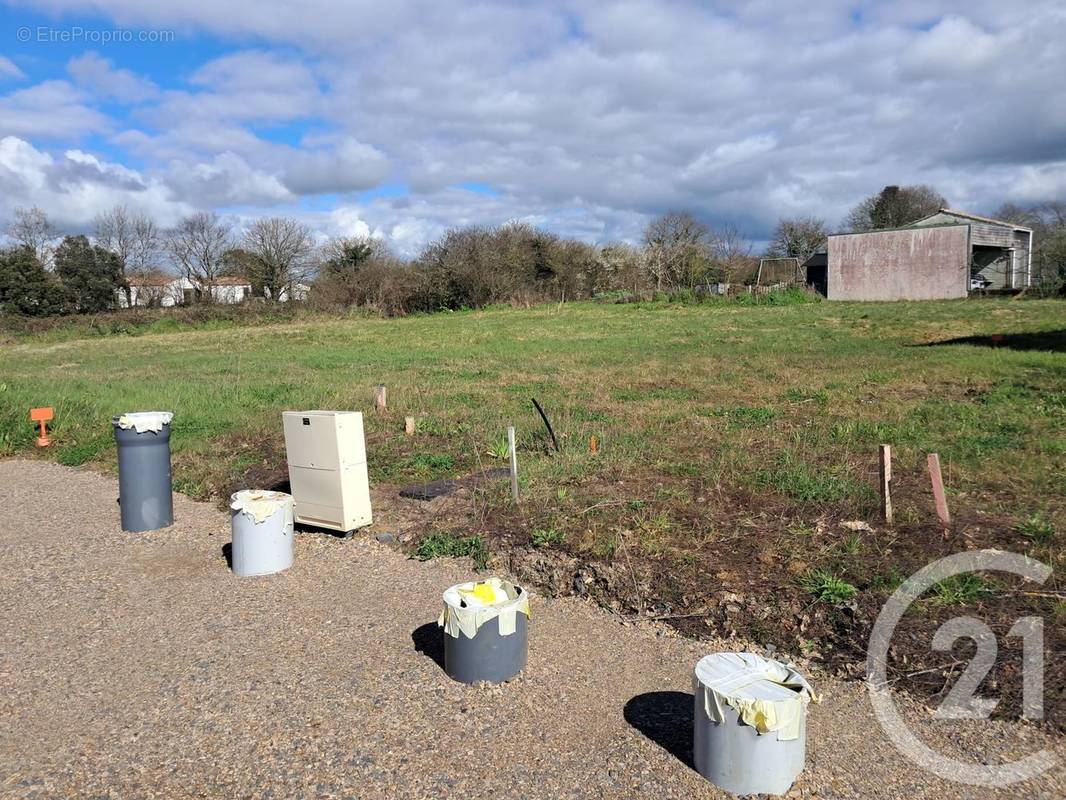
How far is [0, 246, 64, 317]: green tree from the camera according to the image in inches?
1720

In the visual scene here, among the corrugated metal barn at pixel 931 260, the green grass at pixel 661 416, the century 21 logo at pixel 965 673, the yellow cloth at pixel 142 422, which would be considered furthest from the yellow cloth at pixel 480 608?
the corrugated metal barn at pixel 931 260

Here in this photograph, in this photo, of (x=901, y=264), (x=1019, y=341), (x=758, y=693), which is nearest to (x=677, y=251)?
(x=901, y=264)

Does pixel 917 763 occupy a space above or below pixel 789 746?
below

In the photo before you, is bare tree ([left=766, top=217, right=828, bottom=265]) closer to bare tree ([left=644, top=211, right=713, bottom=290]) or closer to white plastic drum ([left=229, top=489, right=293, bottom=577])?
bare tree ([left=644, top=211, right=713, bottom=290])

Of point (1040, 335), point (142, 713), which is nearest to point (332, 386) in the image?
point (142, 713)

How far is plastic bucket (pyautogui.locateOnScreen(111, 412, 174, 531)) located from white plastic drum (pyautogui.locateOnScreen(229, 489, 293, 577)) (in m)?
1.39

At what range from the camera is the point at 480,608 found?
4008mm

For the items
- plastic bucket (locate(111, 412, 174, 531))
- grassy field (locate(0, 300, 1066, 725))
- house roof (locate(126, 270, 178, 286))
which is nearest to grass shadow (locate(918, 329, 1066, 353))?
grassy field (locate(0, 300, 1066, 725))

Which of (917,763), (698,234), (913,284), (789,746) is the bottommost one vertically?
(917,763)

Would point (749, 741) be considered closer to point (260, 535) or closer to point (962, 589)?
point (962, 589)

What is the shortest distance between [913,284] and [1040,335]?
880 inches

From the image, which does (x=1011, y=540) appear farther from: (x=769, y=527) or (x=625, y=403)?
(x=625, y=403)

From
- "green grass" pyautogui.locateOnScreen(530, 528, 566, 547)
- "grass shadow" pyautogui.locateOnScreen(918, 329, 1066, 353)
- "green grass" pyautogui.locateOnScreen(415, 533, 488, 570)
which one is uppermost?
"grass shadow" pyautogui.locateOnScreen(918, 329, 1066, 353)

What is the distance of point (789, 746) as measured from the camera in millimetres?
3133
